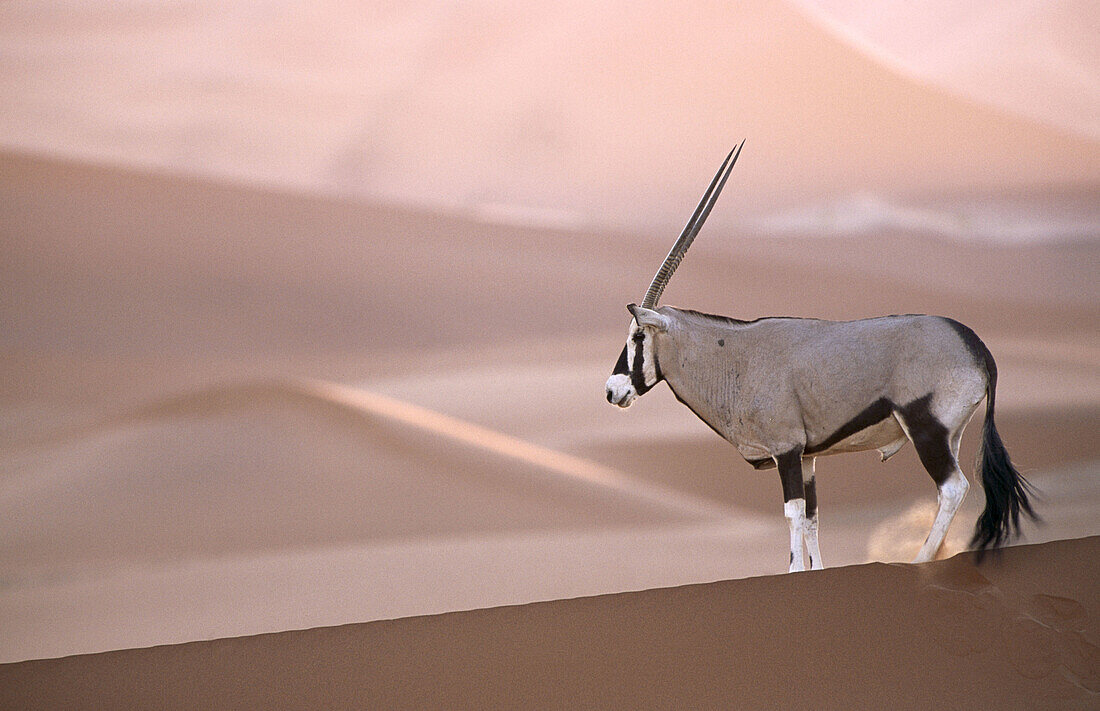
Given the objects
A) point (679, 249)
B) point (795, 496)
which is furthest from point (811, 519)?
point (679, 249)

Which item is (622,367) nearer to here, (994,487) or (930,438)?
(930,438)

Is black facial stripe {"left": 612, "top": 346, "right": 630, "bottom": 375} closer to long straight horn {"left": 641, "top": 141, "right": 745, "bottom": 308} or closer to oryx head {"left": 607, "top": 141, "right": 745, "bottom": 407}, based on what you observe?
oryx head {"left": 607, "top": 141, "right": 745, "bottom": 407}

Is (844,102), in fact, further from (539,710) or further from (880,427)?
(539,710)

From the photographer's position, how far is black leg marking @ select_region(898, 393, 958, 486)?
14.1 ft

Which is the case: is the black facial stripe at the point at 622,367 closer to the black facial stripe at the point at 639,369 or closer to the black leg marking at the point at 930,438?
the black facial stripe at the point at 639,369

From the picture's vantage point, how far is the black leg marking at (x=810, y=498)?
4.55 metres

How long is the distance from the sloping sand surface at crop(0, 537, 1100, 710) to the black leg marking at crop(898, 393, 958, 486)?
1.17ft

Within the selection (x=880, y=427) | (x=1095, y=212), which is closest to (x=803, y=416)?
(x=880, y=427)

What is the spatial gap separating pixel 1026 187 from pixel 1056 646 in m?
2.93

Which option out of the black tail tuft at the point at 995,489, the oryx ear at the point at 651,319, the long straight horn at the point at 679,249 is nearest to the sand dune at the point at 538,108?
the long straight horn at the point at 679,249

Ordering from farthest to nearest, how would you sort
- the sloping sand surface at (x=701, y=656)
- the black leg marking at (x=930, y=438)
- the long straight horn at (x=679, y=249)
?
the long straight horn at (x=679, y=249) → the black leg marking at (x=930, y=438) → the sloping sand surface at (x=701, y=656)

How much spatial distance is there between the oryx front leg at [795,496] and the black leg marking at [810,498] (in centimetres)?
9

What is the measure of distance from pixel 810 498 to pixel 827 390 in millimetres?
471

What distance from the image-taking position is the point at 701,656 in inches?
146
